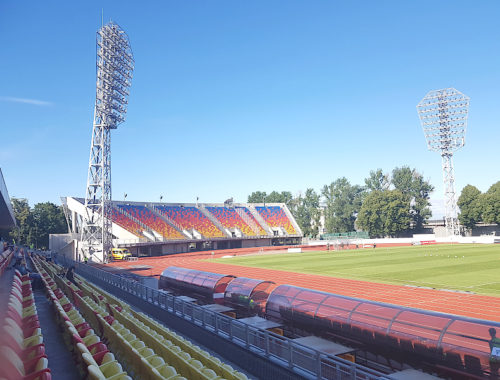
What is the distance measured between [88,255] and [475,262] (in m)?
40.2

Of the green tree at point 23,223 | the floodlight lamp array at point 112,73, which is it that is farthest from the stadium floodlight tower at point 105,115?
the green tree at point 23,223

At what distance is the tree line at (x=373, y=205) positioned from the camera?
7531cm

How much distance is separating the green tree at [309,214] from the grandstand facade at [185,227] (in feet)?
37.8

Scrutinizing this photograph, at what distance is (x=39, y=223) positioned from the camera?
255 feet

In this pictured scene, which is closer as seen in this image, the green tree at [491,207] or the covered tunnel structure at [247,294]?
the covered tunnel structure at [247,294]

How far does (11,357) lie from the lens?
5.12 meters

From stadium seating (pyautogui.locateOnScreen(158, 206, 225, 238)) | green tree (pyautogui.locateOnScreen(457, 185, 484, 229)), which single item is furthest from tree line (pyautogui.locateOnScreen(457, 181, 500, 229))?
stadium seating (pyautogui.locateOnScreen(158, 206, 225, 238))

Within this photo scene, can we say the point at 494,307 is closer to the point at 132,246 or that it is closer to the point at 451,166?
the point at 132,246

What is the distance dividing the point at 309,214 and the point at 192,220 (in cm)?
3553

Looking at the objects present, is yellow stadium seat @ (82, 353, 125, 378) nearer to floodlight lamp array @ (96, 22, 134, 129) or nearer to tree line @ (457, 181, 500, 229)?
floodlight lamp array @ (96, 22, 134, 129)

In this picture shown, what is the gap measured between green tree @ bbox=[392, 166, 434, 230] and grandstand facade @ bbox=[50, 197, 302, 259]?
2470 cm

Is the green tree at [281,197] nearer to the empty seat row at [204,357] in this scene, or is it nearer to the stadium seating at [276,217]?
the stadium seating at [276,217]

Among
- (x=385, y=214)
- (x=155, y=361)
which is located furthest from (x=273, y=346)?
(x=385, y=214)

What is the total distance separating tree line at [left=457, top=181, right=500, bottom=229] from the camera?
65.4 m
